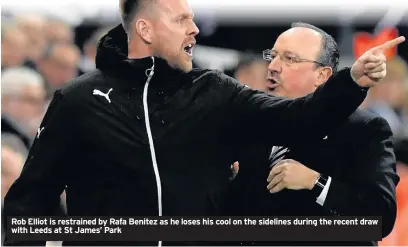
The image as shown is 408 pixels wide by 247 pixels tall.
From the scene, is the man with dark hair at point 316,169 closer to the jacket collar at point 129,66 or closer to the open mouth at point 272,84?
the open mouth at point 272,84

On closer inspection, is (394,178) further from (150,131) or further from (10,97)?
(10,97)

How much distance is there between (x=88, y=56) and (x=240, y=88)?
984 millimetres

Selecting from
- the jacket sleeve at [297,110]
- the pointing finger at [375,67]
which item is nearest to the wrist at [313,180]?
the jacket sleeve at [297,110]

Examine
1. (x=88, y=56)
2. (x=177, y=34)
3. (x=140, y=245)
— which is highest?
(x=88, y=56)

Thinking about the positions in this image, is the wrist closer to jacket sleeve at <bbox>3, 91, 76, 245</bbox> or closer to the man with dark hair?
the man with dark hair

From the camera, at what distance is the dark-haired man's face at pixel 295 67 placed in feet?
5.73

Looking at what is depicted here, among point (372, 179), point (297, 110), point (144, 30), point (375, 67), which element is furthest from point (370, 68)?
point (144, 30)

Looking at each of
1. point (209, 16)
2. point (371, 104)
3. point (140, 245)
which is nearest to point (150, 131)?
point (140, 245)

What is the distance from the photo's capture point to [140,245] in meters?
1.60

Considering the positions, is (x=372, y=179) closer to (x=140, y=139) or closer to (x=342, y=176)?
(x=342, y=176)

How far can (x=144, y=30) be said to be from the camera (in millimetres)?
1561

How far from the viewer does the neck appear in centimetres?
155

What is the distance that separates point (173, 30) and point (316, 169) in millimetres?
455

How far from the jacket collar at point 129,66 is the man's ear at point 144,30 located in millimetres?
53
